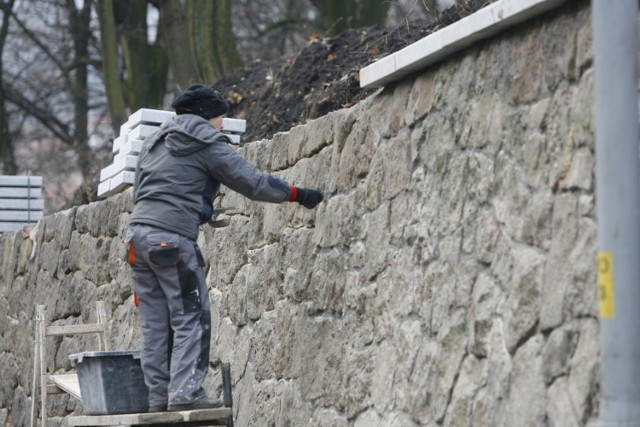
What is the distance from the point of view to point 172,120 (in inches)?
259

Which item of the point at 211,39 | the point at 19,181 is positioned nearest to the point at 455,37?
the point at 211,39

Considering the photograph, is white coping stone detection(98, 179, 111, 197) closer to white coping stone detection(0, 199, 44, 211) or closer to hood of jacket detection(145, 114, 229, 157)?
hood of jacket detection(145, 114, 229, 157)

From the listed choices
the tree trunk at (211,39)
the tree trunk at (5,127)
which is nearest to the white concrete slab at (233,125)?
the tree trunk at (211,39)

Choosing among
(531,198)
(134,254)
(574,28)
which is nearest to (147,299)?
(134,254)

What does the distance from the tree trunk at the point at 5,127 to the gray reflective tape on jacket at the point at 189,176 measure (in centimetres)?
1820

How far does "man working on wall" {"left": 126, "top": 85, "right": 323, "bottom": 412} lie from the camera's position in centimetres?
641

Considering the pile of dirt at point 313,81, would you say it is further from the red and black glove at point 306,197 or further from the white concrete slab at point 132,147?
the red and black glove at point 306,197

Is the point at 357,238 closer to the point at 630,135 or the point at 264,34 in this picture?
the point at 630,135

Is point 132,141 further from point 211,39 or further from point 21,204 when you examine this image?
point 21,204

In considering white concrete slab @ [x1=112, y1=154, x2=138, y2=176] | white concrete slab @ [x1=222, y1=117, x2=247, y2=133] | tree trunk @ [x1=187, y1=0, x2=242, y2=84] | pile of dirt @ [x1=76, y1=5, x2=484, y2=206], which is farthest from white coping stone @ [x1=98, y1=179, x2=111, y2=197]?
tree trunk @ [x1=187, y1=0, x2=242, y2=84]

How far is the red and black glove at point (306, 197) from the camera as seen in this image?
6.47m

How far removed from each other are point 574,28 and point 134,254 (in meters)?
2.96

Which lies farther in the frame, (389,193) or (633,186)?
(389,193)

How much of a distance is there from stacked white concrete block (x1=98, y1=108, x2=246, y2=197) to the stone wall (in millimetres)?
1200
